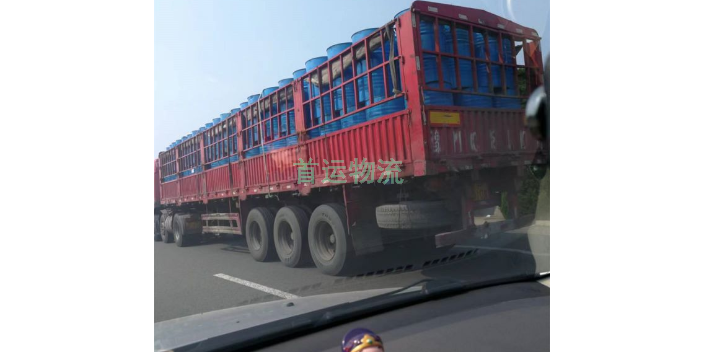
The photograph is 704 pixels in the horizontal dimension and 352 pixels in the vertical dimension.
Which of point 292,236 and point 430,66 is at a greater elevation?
point 430,66

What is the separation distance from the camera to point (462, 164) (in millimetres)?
4676

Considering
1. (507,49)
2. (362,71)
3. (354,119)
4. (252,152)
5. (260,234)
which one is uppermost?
(507,49)

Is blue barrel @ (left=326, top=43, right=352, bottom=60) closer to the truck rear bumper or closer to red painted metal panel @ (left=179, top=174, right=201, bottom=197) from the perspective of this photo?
red painted metal panel @ (left=179, top=174, right=201, bottom=197)

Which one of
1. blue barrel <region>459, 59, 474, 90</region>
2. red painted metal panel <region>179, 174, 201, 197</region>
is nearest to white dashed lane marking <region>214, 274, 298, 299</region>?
red painted metal panel <region>179, 174, 201, 197</region>

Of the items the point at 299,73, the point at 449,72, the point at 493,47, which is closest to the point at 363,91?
the point at 299,73

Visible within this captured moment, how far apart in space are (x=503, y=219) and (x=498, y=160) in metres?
0.69

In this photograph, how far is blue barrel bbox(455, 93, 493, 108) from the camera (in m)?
4.70

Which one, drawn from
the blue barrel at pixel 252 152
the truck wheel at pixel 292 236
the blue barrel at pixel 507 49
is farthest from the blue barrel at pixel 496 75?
the blue barrel at pixel 252 152

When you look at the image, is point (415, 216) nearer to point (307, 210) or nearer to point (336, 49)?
point (307, 210)

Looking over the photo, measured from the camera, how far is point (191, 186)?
14.4ft

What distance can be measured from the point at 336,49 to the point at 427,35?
1045 mm
